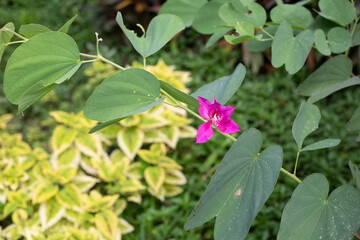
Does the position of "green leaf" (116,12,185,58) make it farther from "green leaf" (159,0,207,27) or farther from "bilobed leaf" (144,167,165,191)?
"bilobed leaf" (144,167,165,191)

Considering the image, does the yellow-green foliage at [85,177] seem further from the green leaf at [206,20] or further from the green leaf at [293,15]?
the green leaf at [293,15]

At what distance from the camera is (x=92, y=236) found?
159 centimetres

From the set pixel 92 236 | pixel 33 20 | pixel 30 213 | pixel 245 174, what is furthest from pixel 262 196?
pixel 33 20

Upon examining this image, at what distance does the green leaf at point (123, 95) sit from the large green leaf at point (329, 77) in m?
0.46

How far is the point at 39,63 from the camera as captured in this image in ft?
2.21

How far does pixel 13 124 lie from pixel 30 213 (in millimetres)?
1220

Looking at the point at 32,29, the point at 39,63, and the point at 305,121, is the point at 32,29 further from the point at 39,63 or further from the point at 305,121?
the point at 305,121

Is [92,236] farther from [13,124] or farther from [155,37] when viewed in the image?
[13,124]

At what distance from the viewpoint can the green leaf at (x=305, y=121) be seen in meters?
0.79

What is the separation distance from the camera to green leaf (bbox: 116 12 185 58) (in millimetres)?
736

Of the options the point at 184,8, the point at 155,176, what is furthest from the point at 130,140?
the point at 184,8

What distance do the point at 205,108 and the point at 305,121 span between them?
9.6 inches

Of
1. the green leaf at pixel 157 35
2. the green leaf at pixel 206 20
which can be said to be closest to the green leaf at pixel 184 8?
the green leaf at pixel 206 20

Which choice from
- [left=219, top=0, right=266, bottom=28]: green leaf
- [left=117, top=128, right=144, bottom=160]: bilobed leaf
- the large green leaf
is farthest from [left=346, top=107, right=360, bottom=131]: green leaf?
[left=117, top=128, right=144, bottom=160]: bilobed leaf
